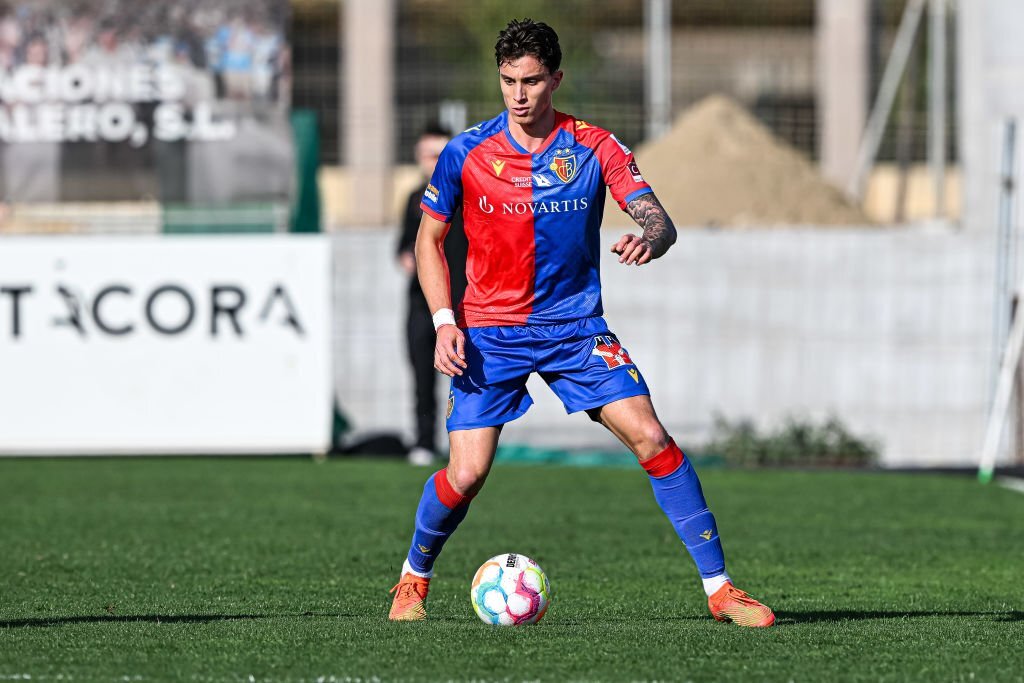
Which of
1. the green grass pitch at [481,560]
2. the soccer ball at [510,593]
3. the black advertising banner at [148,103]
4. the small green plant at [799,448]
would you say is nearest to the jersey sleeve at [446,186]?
the soccer ball at [510,593]

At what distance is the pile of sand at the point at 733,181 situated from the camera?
21266 mm

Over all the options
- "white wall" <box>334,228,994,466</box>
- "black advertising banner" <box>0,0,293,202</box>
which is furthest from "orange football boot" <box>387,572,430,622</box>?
"black advertising banner" <box>0,0,293,202</box>

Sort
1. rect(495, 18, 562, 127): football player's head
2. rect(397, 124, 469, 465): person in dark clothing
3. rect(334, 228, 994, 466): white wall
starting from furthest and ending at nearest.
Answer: rect(334, 228, 994, 466): white wall, rect(397, 124, 469, 465): person in dark clothing, rect(495, 18, 562, 127): football player's head

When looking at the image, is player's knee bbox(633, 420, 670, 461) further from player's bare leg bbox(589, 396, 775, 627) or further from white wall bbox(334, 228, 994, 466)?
white wall bbox(334, 228, 994, 466)

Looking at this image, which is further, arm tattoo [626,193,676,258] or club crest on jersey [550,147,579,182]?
club crest on jersey [550,147,579,182]

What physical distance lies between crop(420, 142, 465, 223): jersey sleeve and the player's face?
0.91 ft

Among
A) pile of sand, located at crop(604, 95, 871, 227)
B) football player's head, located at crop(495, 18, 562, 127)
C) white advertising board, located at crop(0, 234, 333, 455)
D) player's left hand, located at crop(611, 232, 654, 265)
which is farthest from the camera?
pile of sand, located at crop(604, 95, 871, 227)

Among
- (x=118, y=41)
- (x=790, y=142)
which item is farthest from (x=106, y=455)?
(x=790, y=142)

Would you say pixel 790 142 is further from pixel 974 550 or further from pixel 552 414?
pixel 974 550

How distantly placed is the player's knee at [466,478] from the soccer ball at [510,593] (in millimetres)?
299


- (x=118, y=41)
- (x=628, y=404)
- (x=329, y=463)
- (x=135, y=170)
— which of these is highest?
(x=118, y=41)

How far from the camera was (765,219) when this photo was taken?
21.2m

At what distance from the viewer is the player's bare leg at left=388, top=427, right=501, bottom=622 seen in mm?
6812

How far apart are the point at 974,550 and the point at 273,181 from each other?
799 centimetres
